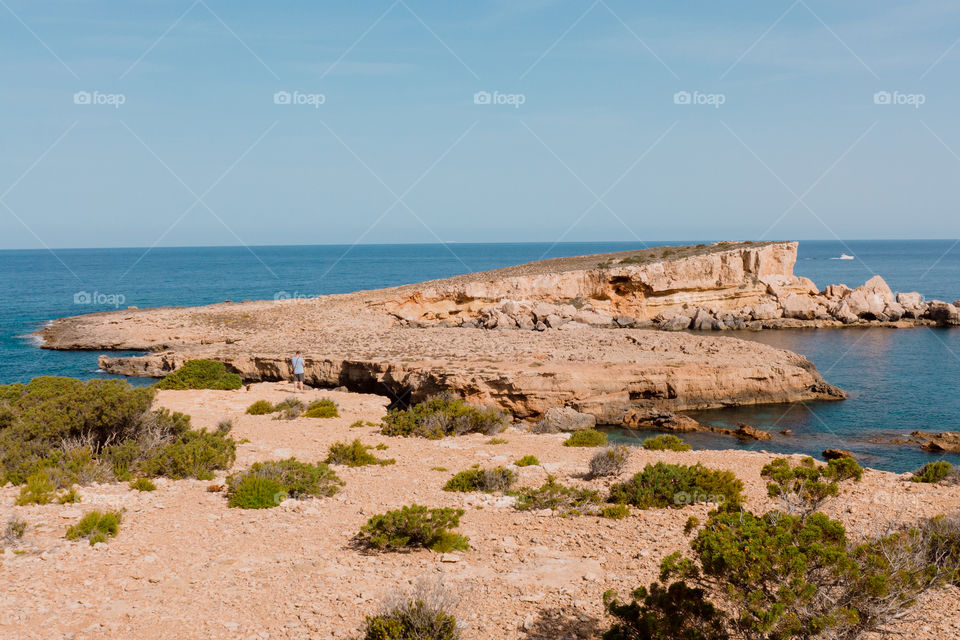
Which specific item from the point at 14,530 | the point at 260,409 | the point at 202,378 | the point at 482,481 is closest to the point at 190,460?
the point at 14,530

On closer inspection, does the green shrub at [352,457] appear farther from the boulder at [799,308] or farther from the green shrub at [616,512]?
the boulder at [799,308]

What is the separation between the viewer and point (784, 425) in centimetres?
2477

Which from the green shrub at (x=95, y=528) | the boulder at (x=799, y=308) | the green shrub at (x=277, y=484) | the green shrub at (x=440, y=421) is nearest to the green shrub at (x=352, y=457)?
the green shrub at (x=277, y=484)

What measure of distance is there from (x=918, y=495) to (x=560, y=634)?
8120mm

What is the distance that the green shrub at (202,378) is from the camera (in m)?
25.6

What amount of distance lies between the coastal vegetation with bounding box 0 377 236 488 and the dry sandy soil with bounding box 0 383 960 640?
1.61 ft

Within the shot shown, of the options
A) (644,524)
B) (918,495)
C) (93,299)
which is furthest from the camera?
(93,299)

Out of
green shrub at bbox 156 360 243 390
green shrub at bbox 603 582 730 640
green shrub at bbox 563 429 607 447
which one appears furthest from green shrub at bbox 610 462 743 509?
green shrub at bbox 156 360 243 390

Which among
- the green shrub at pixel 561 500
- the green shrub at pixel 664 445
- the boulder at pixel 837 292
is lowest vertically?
the green shrub at pixel 664 445

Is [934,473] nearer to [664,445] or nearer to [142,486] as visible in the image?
[664,445]

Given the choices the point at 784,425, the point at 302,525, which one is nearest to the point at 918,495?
the point at 302,525

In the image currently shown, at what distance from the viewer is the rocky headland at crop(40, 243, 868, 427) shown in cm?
2509

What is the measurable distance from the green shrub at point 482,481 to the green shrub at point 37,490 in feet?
21.0

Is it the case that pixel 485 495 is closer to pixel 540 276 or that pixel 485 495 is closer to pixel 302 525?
pixel 302 525
